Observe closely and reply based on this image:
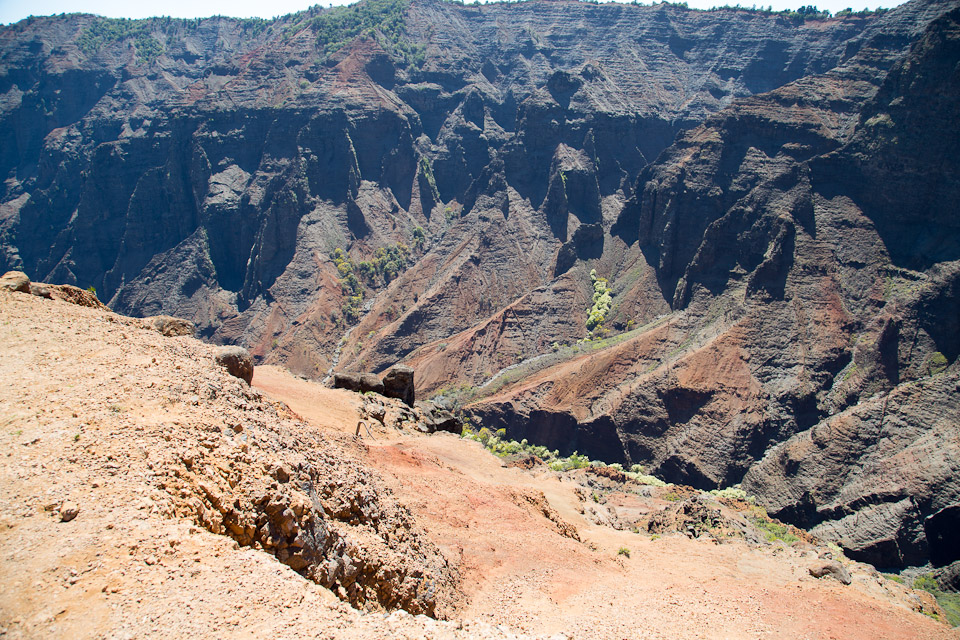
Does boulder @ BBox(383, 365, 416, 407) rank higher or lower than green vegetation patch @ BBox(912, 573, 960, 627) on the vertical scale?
higher

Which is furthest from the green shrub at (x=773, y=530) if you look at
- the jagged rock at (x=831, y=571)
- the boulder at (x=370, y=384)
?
the boulder at (x=370, y=384)

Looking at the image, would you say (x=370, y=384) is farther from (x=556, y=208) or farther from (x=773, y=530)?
(x=556, y=208)

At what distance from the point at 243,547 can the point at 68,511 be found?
2.97 meters

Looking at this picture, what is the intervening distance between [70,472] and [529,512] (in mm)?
18768

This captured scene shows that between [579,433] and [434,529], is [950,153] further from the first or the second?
[434,529]

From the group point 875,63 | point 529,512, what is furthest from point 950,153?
point 529,512

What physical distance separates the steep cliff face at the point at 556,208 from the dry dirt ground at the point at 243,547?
25168 millimetres

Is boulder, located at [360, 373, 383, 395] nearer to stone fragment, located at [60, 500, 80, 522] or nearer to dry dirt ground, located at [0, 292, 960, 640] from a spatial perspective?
dry dirt ground, located at [0, 292, 960, 640]

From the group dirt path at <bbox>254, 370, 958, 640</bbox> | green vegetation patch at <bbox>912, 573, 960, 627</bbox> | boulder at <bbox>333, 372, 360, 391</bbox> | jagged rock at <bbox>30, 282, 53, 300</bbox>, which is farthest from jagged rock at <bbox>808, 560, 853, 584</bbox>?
jagged rock at <bbox>30, 282, 53, 300</bbox>

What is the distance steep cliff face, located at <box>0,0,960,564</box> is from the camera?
200 feet

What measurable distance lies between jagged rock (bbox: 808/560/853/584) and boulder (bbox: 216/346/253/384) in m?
22.2

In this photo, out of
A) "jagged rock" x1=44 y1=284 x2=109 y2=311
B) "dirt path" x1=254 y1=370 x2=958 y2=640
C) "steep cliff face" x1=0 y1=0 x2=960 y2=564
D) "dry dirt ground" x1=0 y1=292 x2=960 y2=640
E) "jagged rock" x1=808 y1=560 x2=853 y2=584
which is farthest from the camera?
"steep cliff face" x1=0 y1=0 x2=960 y2=564

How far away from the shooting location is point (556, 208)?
106312 mm

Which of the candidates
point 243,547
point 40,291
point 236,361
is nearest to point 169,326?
point 236,361
